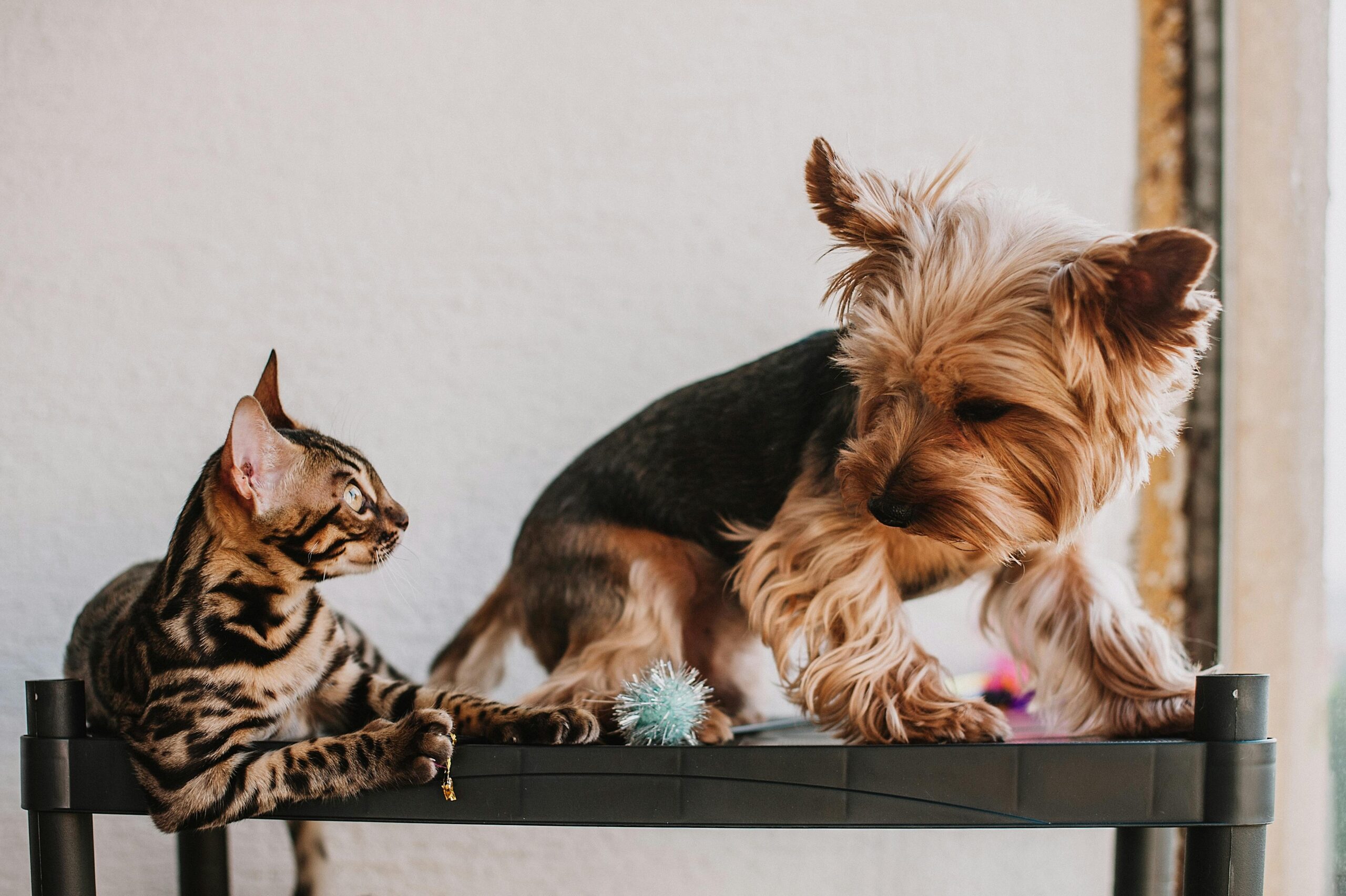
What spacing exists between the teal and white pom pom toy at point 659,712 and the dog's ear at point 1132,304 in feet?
1.41

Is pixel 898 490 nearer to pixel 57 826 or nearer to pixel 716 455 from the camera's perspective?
pixel 716 455

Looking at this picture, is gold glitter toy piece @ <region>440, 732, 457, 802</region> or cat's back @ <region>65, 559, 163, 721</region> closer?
gold glitter toy piece @ <region>440, 732, 457, 802</region>

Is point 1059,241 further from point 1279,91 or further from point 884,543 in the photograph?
point 1279,91

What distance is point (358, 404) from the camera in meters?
1.26

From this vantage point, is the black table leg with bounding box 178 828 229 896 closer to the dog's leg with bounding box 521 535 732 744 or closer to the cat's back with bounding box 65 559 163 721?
the cat's back with bounding box 65 559 163 721

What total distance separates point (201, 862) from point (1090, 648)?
1.03 metres

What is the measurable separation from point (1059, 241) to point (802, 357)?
0.31 metres

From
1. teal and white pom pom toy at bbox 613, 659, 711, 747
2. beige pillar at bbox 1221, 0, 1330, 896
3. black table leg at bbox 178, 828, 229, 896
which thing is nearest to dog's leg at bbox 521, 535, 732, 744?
teal and white pom pom toy at bbox 613, 659, 711, 747

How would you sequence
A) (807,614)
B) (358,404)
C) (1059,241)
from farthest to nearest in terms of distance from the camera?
(358,404), (807,614), (1059,241)

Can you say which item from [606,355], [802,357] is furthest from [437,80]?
[802,357]

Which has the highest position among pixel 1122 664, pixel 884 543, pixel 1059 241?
pixel 1059 241

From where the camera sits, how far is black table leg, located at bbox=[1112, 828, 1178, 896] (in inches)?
41.3

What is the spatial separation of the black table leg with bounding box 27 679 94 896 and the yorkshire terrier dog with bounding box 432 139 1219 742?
41cm

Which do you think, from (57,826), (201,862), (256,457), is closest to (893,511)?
(256,457)
